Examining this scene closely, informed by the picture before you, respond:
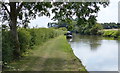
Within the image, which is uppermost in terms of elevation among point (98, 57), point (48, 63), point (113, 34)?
point (48, 63)

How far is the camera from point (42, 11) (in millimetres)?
14172

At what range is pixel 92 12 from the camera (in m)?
14.0

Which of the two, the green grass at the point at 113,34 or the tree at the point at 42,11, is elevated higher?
the tree at the point at 42,11

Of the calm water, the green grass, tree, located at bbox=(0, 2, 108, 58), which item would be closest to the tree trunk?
tree, located at bbox=(0, 2, 108, 58)

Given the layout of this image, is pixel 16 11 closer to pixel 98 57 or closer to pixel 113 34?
pixel 98 57

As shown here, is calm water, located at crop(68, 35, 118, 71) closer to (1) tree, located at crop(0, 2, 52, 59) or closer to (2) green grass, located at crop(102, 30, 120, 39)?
(1) tree, located at crop(0, 2, 52, 59)

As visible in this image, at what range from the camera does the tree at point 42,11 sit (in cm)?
1359

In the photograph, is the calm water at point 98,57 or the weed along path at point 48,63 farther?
the calm water at point 98,57

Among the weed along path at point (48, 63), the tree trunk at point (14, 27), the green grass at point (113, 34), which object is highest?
the tree trunk at point (14, 27)

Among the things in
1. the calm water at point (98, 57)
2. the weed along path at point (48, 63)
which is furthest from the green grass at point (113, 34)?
the weed along path at point (48, 63)

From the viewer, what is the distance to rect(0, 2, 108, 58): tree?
535 inches

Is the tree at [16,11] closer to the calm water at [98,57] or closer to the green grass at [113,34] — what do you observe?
the calm water at [98,57]

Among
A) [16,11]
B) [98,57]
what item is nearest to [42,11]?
[16,11]

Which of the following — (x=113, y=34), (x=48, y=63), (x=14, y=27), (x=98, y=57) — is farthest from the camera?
(x=113, y=34)
